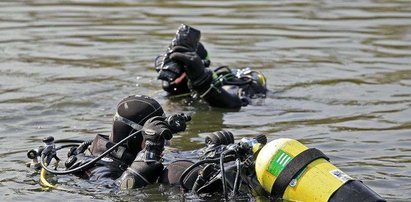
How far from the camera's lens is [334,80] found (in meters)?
11.7

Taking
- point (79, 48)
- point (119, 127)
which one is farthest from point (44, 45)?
point (119, 127)

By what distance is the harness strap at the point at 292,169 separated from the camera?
616 cm

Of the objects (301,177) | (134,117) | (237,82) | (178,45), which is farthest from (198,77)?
(301,177)

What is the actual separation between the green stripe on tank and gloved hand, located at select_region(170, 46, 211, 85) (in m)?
3.31

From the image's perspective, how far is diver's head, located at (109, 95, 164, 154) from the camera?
715 cm

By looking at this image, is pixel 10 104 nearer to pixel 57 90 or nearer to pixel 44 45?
pixel 57 90

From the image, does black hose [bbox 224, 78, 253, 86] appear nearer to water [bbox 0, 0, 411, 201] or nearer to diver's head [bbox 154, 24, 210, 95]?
water [bbox 0, 0, 411, 201]

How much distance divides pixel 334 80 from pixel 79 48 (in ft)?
12.3

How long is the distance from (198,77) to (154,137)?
116 inches

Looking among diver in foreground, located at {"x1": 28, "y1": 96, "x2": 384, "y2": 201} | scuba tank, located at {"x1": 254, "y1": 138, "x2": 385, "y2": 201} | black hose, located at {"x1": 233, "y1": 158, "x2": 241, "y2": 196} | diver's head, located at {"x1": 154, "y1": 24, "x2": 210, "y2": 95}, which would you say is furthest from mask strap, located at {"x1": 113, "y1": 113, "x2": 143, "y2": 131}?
diver's head, located at {"x1": 154, "y1": 24, "x2": 210, "y2": 95}

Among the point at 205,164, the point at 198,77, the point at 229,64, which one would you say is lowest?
the point at 229,64

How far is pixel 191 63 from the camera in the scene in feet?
31.0

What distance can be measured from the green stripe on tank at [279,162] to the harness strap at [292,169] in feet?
0.08

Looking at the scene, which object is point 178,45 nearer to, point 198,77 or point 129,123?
point 198,77
